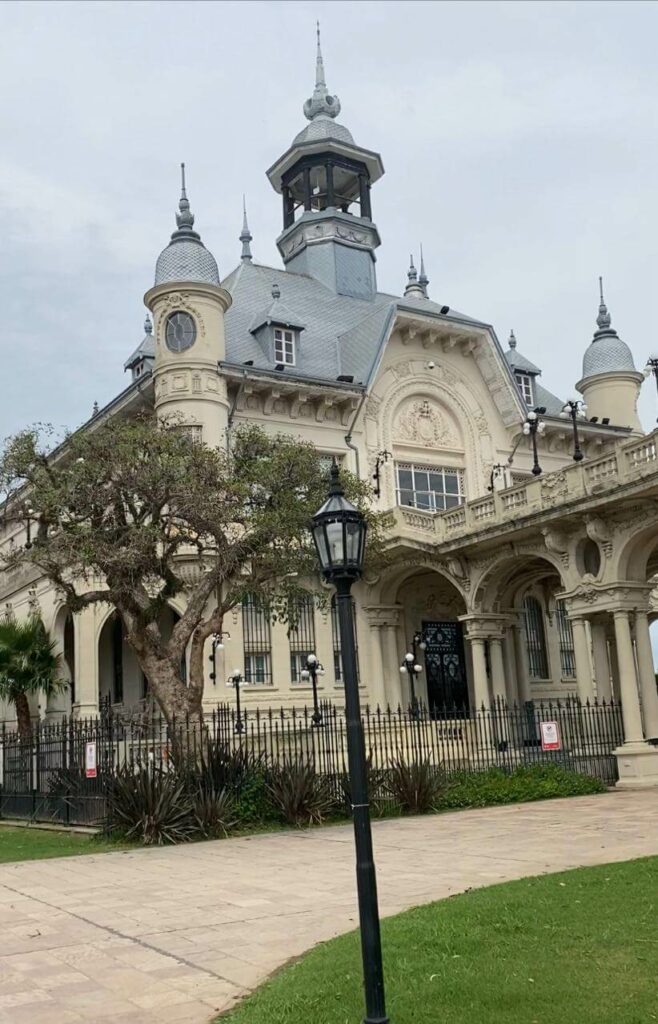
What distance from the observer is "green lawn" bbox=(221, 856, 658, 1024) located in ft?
19.4

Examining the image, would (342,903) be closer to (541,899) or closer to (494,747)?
(541,899)

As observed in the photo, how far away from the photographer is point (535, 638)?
1448 inches

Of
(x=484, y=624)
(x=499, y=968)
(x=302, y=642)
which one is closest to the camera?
(x=499, y=968)

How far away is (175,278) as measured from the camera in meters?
30.5

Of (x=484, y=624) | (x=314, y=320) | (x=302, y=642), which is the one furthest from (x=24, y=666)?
(x=314, y=320)

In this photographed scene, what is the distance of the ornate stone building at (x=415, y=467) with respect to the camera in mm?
26109

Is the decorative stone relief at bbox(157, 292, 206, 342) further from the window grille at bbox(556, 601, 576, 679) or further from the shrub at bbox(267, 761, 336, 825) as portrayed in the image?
the window grille at bbox(556, 601, 576, 679)

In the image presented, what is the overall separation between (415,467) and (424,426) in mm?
1508

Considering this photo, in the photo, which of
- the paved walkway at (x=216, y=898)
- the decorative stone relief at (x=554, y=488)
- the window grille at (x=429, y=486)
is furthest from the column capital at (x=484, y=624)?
the paved walkway at (x=216, y=898)

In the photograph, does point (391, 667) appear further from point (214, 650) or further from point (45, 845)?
point (45, 845)

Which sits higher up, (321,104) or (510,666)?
(321,104)

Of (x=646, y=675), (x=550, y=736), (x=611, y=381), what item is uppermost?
(x=611, y=381)

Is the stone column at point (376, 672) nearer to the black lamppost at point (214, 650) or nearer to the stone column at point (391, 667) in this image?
the stone column at point (391, 667)

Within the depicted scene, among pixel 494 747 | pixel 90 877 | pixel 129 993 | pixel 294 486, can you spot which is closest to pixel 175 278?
pixel 294 486
